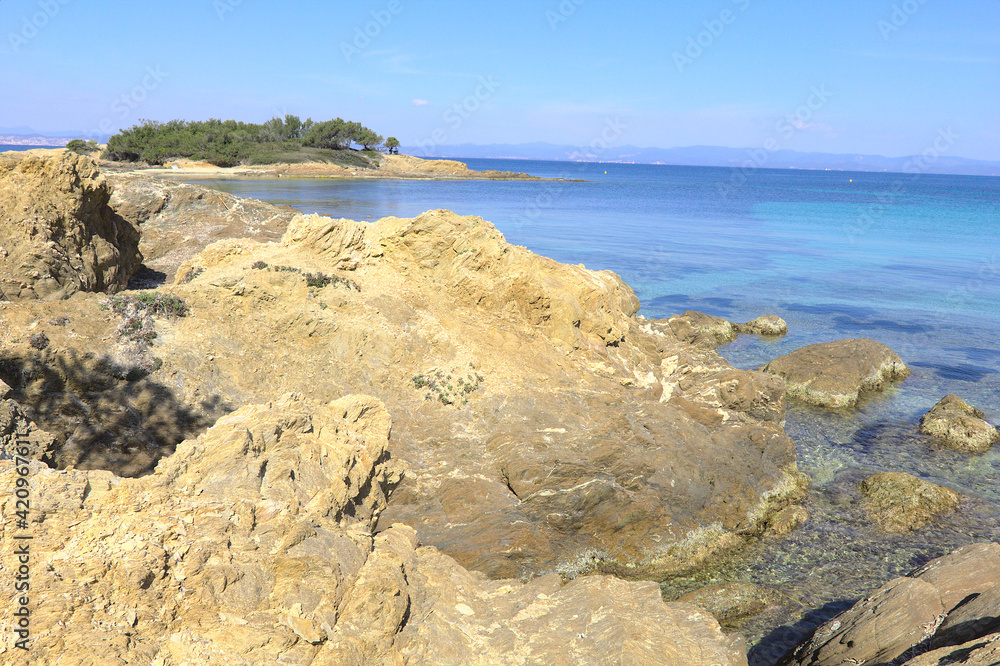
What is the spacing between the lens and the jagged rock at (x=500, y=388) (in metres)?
10.1

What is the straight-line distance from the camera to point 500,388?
1248 cm

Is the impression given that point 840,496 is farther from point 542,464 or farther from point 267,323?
point 267,323

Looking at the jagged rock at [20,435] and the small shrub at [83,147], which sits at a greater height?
the small shrub at [83,147]

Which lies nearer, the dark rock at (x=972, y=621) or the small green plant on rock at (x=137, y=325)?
the dark rock at (x=972, y=621)

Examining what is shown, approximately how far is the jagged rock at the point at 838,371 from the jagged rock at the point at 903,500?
5.42 meters

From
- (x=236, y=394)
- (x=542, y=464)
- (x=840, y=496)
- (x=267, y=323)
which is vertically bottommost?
(x=840, y=496)

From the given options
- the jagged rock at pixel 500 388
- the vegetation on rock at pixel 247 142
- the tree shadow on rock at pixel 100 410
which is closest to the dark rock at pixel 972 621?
the jagged rock at pixel 500 388

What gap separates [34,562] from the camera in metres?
3.64

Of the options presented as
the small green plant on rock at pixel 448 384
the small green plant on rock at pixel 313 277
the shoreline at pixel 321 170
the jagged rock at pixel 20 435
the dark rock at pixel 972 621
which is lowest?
the dark rock at pixel 972 621

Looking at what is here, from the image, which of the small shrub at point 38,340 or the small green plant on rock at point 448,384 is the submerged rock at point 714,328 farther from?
the small shrub at point 38,340

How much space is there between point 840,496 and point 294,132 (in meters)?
120

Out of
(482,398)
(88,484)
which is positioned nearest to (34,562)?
(88,484)

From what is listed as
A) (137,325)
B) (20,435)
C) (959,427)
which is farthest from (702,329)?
(20,435)

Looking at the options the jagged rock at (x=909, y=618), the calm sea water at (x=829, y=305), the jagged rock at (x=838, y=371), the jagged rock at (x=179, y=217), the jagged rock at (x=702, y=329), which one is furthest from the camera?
the jagged rock at (x=702, y=329)
